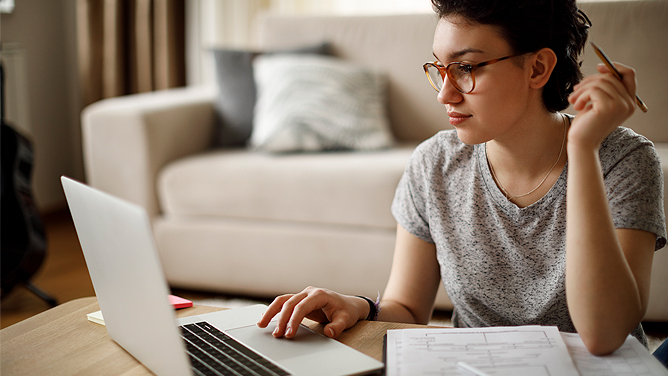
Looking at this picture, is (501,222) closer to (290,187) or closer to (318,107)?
(290,187)

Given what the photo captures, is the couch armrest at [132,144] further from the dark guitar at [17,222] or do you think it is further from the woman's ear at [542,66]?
the woman's ear at [542,66]

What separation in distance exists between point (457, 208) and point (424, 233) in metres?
0.08

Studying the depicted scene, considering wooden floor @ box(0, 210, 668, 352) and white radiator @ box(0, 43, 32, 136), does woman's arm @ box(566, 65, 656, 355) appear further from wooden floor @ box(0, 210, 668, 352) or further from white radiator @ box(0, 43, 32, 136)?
white radiator @ box(0, 43, 32, 136)

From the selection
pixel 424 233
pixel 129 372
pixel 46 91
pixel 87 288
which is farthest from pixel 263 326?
pixel 46 91

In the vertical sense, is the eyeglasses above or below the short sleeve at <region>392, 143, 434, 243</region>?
above

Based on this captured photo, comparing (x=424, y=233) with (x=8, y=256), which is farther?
(x=8, y=256)

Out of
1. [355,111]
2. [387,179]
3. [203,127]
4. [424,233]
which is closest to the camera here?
[424,233]

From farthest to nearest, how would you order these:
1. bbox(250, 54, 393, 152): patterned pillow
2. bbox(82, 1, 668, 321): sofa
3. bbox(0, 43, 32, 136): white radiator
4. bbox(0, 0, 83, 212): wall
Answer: bbox(0, 0, 83, 212): wall < bbox(0, 43, 32, 136): white radiator < bbox(250, 54, 393, 152): patterned pillow < bbox(82, 1, 668, 321): sofa

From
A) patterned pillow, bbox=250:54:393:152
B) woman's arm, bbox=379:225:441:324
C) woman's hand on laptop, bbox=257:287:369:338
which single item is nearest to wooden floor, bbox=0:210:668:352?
patterned pillow, bbox=250:54:393:152

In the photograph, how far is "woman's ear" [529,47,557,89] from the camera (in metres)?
0.84

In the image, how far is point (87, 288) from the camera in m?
2.18

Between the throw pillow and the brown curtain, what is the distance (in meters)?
0.86

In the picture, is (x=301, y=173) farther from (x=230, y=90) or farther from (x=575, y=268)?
(x=575, y=268)

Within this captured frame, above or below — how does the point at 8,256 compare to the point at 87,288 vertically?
above
